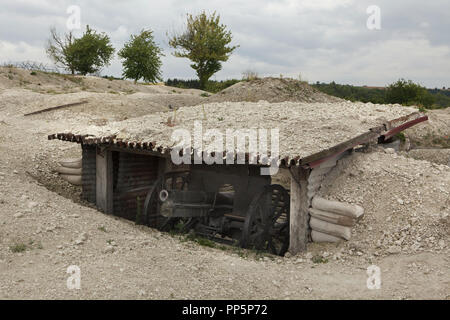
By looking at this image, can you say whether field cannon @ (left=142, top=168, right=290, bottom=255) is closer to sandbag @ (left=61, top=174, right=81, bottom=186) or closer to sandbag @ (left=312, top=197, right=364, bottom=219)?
sandbag @ (left=312, top=197, right=364, bottom=219)

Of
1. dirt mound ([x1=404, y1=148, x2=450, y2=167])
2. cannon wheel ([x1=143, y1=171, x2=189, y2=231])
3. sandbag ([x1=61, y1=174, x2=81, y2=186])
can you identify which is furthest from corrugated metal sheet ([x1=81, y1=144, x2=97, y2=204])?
dirt mound ([x1=404, y1=148, x2=450, y2=167])

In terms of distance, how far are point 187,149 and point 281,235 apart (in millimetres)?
3050

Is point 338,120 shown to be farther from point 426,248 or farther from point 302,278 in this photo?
point 302,278

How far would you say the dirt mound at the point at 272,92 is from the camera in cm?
2223

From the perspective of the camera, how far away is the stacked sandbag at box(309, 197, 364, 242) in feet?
23.6

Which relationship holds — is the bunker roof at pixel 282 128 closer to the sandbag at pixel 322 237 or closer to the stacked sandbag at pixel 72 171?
the stacked sandbag at pixel 72 171

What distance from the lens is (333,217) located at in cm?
729

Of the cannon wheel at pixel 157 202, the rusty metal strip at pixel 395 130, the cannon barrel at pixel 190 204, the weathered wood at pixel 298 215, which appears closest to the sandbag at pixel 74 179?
the cannon wheel at pixel 157 202

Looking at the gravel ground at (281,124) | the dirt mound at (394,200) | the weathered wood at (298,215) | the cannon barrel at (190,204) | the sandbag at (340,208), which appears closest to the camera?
the dirt mound at (394,200)

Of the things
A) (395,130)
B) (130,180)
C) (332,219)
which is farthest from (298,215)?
(130,180)

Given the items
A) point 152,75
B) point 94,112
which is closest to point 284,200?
point 94,112

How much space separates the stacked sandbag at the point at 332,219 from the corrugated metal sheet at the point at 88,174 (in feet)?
19.0

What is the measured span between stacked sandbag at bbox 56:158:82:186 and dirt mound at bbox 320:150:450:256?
276 inches

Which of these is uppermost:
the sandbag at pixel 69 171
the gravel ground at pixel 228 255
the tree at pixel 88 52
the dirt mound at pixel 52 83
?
the tree at pixel 88 52
